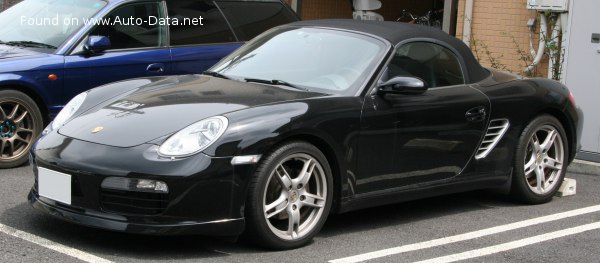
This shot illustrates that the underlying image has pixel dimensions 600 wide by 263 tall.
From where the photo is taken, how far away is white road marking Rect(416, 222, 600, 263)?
17.6 feet

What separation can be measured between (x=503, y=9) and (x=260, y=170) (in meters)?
6.40

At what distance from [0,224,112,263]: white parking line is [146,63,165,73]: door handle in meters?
2.82

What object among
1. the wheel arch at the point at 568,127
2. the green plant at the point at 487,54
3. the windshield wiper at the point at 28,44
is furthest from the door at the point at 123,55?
the green plant at the point at 487,54

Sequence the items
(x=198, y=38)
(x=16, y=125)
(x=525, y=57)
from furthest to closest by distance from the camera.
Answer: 1. (x=525, y=57)
2. (x=198, y=38)
3. (x=16, y=125)

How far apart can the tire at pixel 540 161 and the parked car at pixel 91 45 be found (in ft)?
10.0

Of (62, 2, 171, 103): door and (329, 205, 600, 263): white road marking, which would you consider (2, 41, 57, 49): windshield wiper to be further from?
(329, 205, 600, 263): white road marking

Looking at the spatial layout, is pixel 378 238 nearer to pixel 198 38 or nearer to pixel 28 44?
pixel 198 38

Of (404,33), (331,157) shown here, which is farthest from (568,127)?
(331,157)

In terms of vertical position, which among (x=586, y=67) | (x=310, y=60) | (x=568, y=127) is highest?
(x=310, y=60)

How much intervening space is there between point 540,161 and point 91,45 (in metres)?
3.70

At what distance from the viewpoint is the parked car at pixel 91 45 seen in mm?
7387

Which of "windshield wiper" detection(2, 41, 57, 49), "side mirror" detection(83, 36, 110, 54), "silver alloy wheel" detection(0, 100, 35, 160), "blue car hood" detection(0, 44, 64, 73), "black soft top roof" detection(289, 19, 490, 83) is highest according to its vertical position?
"black soft top roof" detection(289, 19, 490, 83)

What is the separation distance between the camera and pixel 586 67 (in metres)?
8.89

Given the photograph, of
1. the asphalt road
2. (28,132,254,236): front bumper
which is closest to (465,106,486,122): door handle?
the asphalt road
